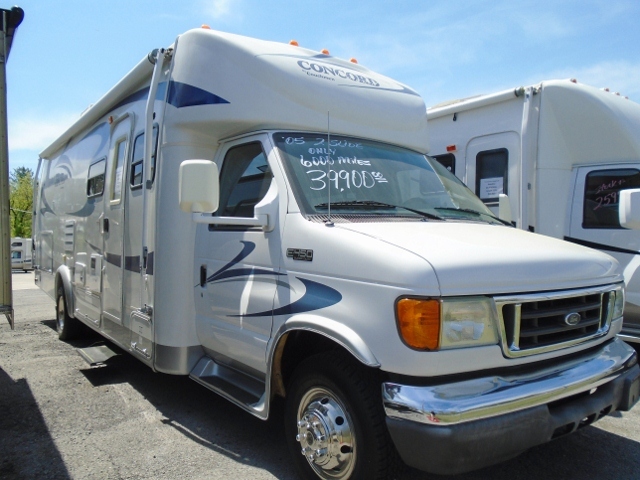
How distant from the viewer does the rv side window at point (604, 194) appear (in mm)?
6020

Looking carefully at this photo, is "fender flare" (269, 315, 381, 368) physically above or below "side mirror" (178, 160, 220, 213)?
below

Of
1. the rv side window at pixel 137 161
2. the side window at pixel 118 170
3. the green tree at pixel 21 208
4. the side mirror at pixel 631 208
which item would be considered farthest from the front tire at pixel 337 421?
the green tree at pixel 21 208

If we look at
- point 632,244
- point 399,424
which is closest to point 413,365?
point 399,424

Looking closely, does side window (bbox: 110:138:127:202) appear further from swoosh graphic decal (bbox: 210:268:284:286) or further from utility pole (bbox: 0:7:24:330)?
swoosh graphic decal (bbox: 210:268:284:286)

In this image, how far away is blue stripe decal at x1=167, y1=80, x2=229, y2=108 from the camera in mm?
4027

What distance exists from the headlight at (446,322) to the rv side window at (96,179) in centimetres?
435

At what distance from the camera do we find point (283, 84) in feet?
13.0

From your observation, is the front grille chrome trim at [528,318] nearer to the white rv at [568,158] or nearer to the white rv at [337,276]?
the white rv at [337,276]

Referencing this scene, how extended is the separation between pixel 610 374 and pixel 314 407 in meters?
1.68

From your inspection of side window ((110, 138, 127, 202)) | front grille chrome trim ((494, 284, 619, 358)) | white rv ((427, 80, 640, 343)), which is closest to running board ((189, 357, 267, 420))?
front grille chrome trim ((494, 284, 619, 358))

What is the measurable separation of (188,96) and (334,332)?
2307 mm

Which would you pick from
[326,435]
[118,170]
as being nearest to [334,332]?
[326,435]

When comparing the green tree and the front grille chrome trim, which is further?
the green tree

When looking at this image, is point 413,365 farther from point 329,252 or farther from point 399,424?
point 329,252
